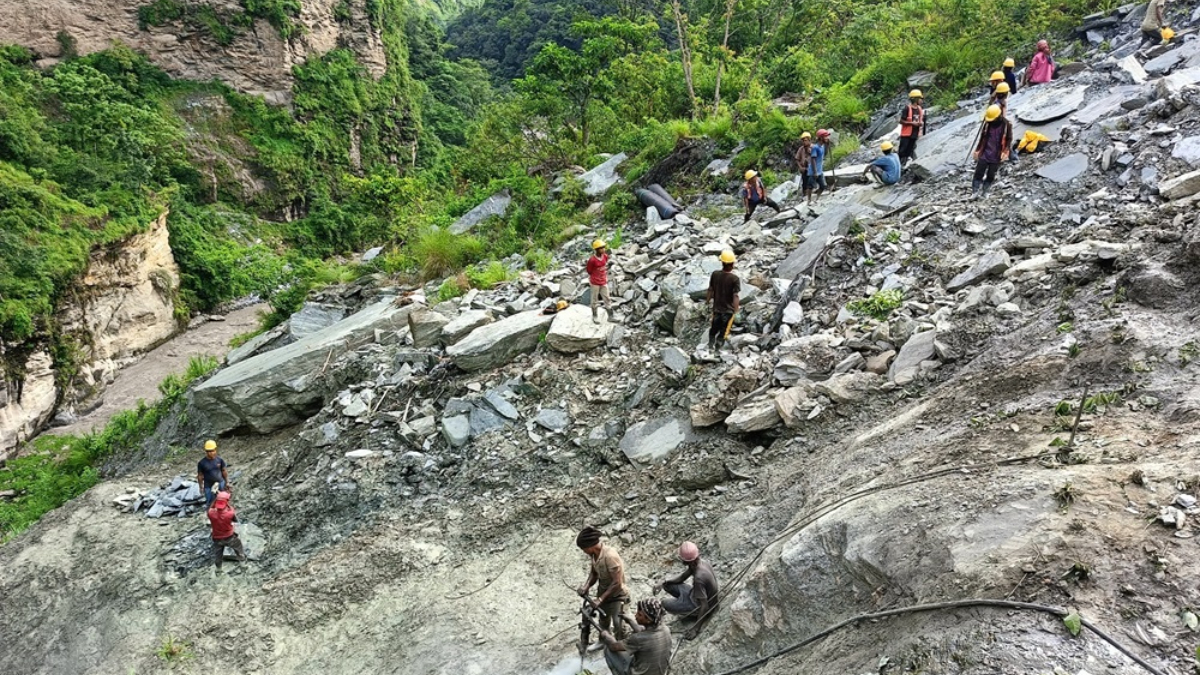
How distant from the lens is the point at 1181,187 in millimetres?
6461

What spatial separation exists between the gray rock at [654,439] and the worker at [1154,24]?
10933 mm

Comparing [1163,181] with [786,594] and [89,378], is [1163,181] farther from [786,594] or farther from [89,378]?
[89,378]

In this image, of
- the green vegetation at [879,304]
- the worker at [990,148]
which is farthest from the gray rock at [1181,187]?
the green vegetation at [879,304]

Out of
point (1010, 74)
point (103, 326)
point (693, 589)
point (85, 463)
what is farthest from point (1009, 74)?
point (103, 326)

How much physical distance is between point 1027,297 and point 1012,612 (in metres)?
3.95

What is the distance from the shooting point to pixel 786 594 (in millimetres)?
4188

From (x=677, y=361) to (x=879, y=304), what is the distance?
2209 mm

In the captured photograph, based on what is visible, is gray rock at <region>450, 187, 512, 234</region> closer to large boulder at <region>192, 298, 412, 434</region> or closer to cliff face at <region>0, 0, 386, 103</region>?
large boulder at <region>192, 298, 412, 434</region>

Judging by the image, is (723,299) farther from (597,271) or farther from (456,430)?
(456,430)

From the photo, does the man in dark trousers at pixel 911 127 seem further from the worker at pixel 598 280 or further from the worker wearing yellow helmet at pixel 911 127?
the worker at pixel 598 280

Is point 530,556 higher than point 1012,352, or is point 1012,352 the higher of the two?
point 1012,352

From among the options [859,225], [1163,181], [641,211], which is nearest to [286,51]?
[641,211]

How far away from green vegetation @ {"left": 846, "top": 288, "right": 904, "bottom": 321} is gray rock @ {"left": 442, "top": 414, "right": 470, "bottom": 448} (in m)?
4.58

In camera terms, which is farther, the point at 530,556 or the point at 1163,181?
the point at 1163,181
